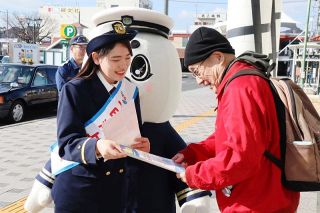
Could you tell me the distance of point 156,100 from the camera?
2.66m

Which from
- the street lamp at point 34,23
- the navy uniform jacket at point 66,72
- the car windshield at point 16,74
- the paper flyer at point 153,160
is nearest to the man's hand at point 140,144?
the paper flyer at point 153,160

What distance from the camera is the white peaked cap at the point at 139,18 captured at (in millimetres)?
2576

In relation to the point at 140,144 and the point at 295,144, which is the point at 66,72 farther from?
the point at 295,144

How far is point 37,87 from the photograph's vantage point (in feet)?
33.6

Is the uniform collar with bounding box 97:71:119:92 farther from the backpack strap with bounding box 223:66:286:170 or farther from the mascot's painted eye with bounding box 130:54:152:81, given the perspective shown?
the backpack strap with bounding box 223:66:286:170

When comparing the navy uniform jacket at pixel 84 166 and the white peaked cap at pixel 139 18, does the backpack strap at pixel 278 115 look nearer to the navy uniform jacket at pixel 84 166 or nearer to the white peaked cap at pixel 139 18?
the navy uniform jacket at pixel 84 166

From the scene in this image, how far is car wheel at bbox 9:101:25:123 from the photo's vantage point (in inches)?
380

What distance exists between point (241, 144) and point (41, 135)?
6.90 meters

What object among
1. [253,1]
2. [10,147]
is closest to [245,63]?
[253,1]

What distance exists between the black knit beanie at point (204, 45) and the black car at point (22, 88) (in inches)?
326

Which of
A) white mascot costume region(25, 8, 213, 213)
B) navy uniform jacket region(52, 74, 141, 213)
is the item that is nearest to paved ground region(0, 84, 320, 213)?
white mascot costume region(25, 8, 213, 213)

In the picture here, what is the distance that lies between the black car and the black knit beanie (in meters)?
8.29

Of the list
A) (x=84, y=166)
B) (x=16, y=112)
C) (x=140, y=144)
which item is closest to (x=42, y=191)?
(x=84, y=166)

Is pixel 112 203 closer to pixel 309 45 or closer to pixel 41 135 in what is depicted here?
pixel 41 135
